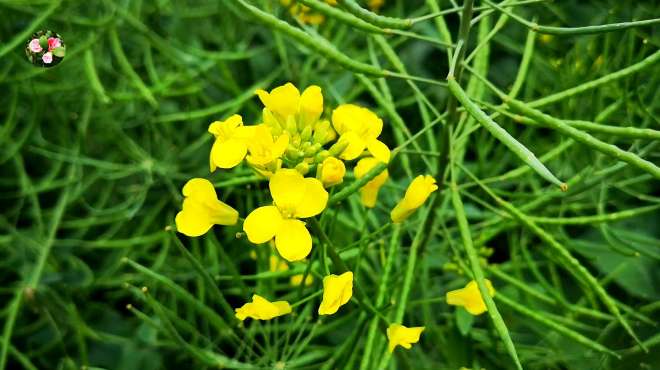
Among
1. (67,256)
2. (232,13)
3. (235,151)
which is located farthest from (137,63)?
(235,151)

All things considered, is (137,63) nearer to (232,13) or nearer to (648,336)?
(232,13)

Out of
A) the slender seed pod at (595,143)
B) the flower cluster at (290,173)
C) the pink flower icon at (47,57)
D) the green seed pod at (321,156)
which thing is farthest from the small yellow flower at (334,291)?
the pink flower icon at (47,57)

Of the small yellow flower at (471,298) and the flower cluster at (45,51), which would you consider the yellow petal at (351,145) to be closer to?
the small yellow flower at (471,298)

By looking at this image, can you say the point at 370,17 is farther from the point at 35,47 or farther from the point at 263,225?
the point at 35,47

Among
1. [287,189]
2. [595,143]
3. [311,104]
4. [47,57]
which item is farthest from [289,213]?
[47,57]

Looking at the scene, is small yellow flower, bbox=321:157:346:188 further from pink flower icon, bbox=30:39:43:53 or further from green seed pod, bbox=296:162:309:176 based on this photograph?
pink flower icon, bbox=30:39:43:53

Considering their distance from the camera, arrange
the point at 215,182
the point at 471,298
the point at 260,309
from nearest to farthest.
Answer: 1. the point at 260,309
2. the point at 471,298
3. the point at 215,182
